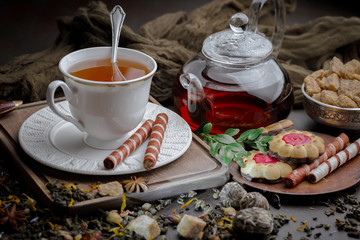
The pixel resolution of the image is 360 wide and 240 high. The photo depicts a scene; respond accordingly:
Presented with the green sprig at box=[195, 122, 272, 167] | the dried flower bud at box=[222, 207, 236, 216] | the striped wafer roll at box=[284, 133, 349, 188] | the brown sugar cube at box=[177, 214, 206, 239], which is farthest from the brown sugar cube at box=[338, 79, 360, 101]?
the brown sugar cube at box=[177, 214, 206, 239]

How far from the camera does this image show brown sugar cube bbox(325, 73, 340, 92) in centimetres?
205

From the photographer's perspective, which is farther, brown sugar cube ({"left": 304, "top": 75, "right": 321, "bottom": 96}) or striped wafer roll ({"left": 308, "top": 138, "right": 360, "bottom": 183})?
brown sugar cube ({"left": 304, "top": 75, "right": 321, "bottom": 96})

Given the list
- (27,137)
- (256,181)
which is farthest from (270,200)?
(27,137)

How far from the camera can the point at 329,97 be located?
2.00 meters

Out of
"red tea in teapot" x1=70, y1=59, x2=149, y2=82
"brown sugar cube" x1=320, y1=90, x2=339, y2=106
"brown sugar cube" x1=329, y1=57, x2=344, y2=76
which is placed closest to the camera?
"red tea in teapot" x1=70, y1=59, x2=149, y2=82

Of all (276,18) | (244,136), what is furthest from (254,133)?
(276,18)

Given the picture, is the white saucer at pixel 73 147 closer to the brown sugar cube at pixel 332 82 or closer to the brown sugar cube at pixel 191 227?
the brown sugar cube at pixel 191 227

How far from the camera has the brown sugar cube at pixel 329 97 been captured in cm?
200

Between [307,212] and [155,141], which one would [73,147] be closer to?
[155,141]

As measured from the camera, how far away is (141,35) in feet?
8.60

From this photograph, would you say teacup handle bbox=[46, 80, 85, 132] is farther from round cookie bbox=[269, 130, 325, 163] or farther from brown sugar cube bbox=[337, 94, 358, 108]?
brown sugar cube bbox=[337, 94, 358, 108]

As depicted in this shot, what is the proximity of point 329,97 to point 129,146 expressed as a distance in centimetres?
87

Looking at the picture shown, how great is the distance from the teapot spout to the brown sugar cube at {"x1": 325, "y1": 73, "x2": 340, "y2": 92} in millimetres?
537

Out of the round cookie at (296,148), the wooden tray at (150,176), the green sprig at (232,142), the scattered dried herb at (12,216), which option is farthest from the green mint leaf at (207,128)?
the scattered dried herb at (12,216)
